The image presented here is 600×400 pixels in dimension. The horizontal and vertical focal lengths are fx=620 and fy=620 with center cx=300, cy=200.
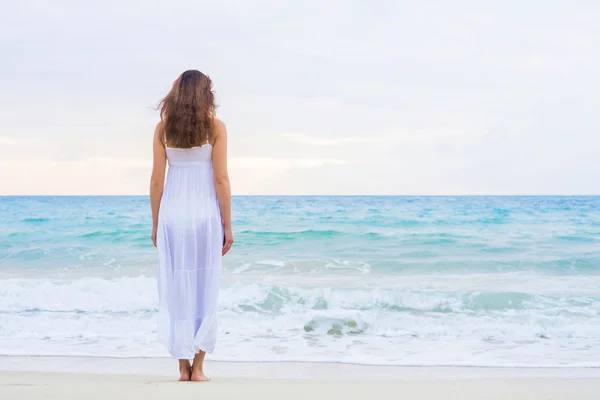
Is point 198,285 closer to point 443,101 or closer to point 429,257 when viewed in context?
point 429,257

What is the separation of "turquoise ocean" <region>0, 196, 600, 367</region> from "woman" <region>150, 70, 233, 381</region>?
1.88 meters

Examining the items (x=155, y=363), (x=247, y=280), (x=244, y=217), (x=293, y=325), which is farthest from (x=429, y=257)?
(x=244, y=217)

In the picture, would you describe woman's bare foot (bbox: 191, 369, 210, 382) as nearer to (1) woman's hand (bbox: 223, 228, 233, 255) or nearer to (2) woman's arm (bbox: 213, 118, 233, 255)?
(1) woman's hand (bbox: 223, 228, 233, 255)

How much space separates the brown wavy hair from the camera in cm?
361

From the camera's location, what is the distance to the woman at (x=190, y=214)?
12.0 ft

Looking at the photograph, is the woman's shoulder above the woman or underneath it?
above

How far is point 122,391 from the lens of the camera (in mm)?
3559

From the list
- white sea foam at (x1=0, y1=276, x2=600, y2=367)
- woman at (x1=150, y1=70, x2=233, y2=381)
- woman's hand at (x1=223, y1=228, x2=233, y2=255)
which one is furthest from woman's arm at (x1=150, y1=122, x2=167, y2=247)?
white sea foam at (x1=0, y1=276, x2=600, y2=367)

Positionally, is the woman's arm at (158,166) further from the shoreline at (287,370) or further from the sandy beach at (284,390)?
the shoreline at (287,370)

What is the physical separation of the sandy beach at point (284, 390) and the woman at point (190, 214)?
0.33 metres

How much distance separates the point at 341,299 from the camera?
29.3ft

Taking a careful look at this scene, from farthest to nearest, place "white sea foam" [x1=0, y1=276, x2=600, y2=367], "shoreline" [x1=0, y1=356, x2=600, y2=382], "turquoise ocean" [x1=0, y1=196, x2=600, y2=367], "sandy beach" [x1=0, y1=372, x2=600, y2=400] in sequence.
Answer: "turquoise ocean" [x1=0, y1=196, x2=600, y2=367]
"white sea foam" [x1=0, y1=276, x2=600, y2=367]
"shoreline" [x1=0, y1=356, x2=600, y2=382]
"sandy beach" [x1=0, y1=372, x2=600, y2=400]

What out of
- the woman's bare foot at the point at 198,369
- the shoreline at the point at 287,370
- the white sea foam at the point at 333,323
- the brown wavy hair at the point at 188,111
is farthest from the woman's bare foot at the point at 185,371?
the white sea foam at the point at 333,323

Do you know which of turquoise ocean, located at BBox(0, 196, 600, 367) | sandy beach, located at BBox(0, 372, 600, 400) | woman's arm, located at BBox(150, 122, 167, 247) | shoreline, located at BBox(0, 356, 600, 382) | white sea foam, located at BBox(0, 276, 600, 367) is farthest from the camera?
turquoise ocean, located at BBox(0, 196, 600, 367)
